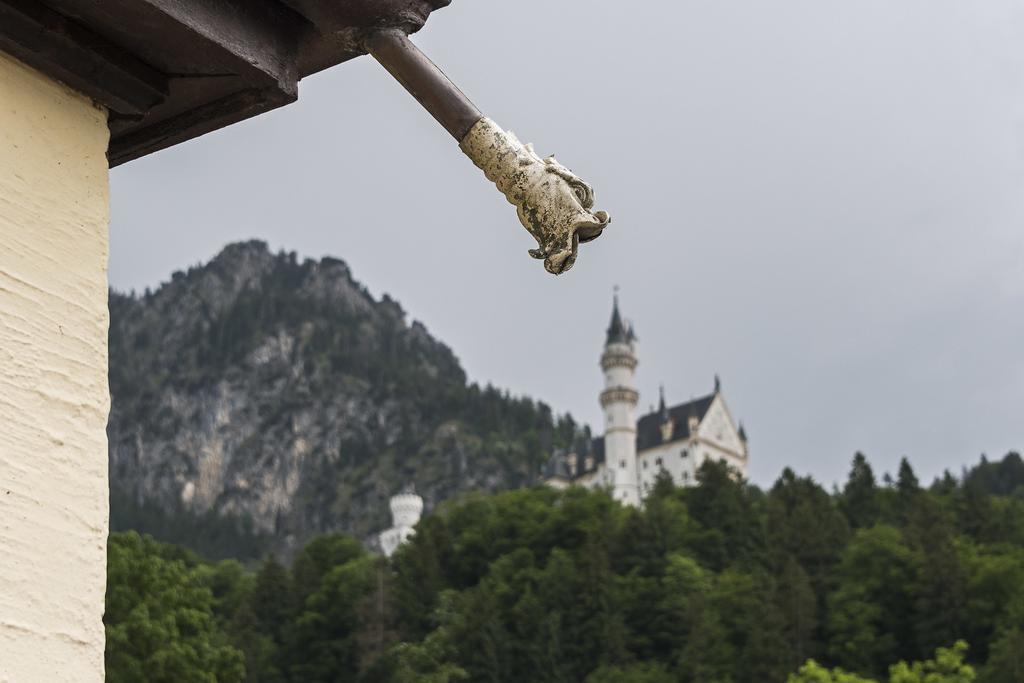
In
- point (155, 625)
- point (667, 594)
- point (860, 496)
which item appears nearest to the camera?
point (155, 625)

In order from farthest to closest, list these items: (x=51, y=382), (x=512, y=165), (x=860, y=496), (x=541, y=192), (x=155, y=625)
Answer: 1. (x=860, y=496)
2. (x=155, y=625)
3. (x=512, y=165)
4. (x=541, y=192)
5. (x=51, y=382)

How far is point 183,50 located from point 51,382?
916 mm

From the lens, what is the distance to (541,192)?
3.65 metres

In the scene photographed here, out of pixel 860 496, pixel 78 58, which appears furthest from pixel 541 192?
pixel 860 496

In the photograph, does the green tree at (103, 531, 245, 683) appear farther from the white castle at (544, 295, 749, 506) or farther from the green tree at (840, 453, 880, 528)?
the white castle at (544, 295, 749, 506)

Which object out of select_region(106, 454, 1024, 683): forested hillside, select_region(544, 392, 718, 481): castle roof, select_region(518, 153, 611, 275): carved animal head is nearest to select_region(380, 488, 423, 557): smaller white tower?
select_region(544, 392, 718, 481): castle roof

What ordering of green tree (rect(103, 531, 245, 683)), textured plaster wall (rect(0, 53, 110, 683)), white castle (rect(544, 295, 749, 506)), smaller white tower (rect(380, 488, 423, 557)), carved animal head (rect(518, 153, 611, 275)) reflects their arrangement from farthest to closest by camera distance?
smaller white tower (rect(380, 488, 423, 557)) < white castle (rect(544, 295, 749, 506)) < green tree (rect(103, 531, 245, 683)) < carved animal head (rect(518, 153, 611, 275)) < textured plaster wall (rect(0, 53, 110, 683))

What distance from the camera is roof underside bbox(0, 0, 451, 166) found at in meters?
3.50

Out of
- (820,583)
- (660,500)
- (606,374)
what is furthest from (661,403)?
(820,583)

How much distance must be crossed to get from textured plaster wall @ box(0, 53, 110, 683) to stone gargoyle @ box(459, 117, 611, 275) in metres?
0.93

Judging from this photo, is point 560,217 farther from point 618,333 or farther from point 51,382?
point 618,333

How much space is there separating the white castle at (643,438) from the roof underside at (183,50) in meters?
121

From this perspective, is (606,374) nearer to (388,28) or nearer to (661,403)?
(661,403)

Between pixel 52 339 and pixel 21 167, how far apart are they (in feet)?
1.29
